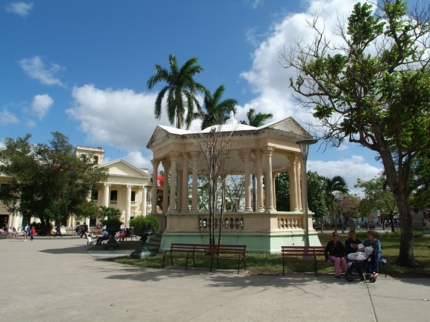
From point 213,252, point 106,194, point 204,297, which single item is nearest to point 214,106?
point 213,252

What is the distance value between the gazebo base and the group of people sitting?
530 cm

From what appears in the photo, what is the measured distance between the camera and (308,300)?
7035 millimetres

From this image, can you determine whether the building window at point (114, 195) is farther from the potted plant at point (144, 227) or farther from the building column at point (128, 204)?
the potted plant at point (144, 227)

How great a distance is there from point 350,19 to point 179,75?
68.6 ft

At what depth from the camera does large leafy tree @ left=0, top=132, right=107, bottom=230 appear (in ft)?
124

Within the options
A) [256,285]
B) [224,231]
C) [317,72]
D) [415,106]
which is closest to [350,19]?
[317,72]

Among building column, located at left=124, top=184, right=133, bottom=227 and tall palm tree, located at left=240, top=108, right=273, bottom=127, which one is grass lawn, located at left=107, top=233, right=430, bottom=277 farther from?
building column, located at left=124, top=184, right=133, bottom=227

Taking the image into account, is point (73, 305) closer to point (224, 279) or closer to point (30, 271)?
point (224, 279)

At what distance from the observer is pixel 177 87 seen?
99.5 ft

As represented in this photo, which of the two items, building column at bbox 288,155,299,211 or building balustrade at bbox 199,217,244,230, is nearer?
building balustrade at bbox 199,217,244,230

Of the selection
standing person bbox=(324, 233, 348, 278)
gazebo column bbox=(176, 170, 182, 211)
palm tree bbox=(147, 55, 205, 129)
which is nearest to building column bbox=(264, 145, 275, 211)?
gazebo column bbox=(176, 170, 182, 211)

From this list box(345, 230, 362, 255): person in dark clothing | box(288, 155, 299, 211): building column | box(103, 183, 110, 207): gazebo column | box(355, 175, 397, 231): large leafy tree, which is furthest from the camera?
box(103, 183, 110, 207): gazebo column

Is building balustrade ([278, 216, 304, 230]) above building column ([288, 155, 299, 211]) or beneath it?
beneath

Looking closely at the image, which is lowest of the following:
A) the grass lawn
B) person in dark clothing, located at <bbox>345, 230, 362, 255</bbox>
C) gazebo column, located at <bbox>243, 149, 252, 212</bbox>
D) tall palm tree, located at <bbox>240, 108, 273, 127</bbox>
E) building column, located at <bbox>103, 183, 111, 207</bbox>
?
the grass lawn
